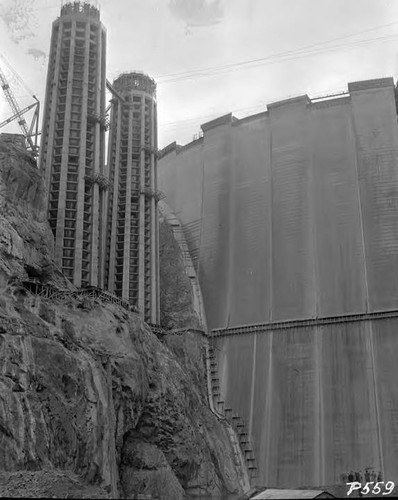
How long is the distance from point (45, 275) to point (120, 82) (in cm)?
3407

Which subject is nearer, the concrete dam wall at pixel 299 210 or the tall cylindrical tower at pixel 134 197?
the concrete dam wall at pixel 299 210

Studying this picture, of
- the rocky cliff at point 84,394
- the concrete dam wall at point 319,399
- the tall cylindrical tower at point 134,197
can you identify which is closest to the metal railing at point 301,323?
the concrete dam wall at point 319,399

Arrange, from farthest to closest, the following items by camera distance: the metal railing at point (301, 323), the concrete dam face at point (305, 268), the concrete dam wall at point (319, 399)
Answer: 1. the metal railing at point (301, 323)
2. the concrete dam face at point (305, 268)
3. the concrete dam wall at point (319, 399)

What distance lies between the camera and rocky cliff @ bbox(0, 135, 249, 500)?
105ft

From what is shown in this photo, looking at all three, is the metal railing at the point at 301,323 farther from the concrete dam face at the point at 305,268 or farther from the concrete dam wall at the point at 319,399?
the concrete dam wall at the point at 319,399

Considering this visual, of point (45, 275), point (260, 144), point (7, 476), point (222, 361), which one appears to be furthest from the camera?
point (260, 144)

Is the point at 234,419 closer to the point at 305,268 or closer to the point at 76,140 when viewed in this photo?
the point at 305,268

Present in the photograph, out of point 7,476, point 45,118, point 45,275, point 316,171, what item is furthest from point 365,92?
point 7,476

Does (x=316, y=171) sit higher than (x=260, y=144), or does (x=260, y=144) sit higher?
(x=260, y=144)

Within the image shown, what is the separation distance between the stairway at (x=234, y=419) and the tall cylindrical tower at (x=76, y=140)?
490 inches

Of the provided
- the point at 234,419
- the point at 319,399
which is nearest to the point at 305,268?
the point at 319,399

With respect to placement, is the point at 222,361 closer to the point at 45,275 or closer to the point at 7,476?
the point at 45,275

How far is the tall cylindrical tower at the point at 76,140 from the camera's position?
5575cm

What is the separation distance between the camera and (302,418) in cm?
5344
